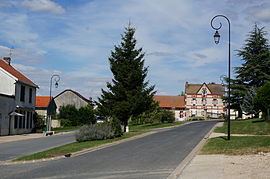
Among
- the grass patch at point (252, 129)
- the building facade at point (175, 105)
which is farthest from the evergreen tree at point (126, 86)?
the building facade at point (175, 105)

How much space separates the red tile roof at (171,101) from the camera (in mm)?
81812

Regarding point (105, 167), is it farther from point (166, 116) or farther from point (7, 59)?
point (166, 116)

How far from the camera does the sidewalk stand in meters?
9.27

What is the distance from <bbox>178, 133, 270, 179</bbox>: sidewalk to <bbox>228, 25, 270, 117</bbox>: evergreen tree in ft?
119

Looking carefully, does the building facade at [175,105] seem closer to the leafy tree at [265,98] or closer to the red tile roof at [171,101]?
the red tile roof at [171,101]

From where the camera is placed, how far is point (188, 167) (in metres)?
11.2

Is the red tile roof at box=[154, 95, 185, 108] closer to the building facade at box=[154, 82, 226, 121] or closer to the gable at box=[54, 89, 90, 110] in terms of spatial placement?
the building facade at box=[154, 82, 226, 121]

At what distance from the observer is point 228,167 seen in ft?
35.3

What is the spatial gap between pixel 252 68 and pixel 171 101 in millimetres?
36947

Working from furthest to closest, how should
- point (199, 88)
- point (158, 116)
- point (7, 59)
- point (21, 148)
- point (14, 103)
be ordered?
1. point (199, 88)
2. point (158, 116)
3. point (7, 59)
4. point (14, 103)
5. point (21, 148)

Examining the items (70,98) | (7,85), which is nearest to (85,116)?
(7,85)

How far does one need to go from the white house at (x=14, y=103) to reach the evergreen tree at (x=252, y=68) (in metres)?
27.3

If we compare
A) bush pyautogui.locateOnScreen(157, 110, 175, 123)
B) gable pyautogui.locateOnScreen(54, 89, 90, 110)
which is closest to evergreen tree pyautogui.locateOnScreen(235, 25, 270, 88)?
bush pyautogui.locateOnScreen(157, 110, 175, 123)

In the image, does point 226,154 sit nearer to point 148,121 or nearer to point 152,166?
point 152,166
